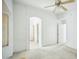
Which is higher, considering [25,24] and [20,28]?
[25,24]

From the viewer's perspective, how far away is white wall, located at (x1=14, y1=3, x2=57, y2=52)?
5.20m

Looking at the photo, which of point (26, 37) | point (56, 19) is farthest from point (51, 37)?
point (26, 37)

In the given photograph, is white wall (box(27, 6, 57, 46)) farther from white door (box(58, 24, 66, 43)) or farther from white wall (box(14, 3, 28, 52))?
white wall (box(14, 3, 28, 52))

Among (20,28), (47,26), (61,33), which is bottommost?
(61,33)

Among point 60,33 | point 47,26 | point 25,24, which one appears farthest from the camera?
point 60,33

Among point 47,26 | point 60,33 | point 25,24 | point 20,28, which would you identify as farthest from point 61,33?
point 20,28

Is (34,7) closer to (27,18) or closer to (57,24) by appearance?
(27,18)

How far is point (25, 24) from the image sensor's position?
5.61m

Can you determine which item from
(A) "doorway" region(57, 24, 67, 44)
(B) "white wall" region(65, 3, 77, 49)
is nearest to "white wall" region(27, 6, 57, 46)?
(A) "doorway" region(57, 24, 67, 44)

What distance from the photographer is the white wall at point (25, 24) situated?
520 centimetres

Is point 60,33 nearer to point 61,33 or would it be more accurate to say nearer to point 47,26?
point 61,33

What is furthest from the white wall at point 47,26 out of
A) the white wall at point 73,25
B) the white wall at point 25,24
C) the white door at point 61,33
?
the white wall at point 73,25

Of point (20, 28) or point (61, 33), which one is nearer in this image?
point (20, 28)

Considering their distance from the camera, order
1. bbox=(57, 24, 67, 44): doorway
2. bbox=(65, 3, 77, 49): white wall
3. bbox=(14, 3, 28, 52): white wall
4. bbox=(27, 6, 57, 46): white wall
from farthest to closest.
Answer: bbox=(57, 24, 67, 44): doorway
bbox=(27, 6, 57, 46): white wall
bbox=(65, 3, 77, 49): white wall
bbox=(14, 3, 28, 52): white wall
